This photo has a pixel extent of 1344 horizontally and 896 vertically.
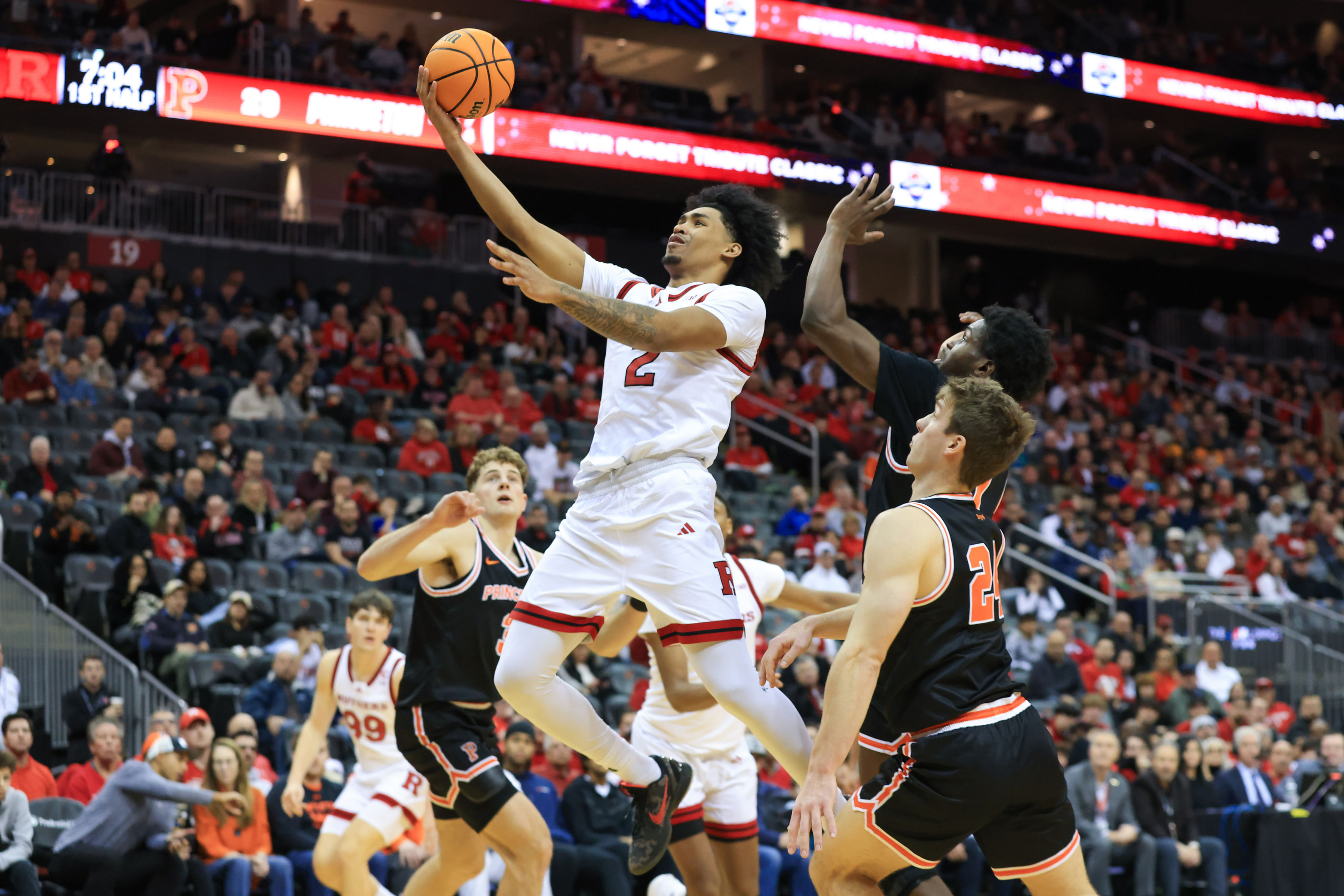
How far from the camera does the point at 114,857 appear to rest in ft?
29.7

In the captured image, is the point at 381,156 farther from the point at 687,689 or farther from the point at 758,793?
the point at 687,689

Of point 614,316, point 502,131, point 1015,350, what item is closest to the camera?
point 614,316

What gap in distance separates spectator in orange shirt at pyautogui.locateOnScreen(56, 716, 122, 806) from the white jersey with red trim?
5878 millimetres

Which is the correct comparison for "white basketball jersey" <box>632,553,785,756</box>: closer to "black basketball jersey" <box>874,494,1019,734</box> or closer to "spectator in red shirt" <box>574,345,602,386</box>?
"black basketball jersey" <box>874,494,1019,734</box>

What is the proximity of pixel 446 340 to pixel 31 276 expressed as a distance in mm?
5284

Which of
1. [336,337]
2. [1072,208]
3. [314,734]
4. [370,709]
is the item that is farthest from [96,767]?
[1072,208]

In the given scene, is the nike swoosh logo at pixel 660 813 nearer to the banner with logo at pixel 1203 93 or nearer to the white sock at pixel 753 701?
the white sock at pixel 753 701

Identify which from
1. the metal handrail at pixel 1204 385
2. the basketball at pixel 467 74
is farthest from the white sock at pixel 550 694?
the metal handrail at pixel 1204 385

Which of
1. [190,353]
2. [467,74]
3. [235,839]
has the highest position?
[467,74]

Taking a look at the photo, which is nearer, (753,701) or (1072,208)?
(753,701)

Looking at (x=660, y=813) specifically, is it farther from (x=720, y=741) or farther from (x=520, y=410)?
(x=520, y=410)

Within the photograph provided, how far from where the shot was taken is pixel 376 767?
7.77 m

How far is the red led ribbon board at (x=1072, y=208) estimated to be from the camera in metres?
25.5

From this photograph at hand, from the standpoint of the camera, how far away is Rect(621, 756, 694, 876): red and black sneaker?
5543 mm
